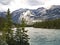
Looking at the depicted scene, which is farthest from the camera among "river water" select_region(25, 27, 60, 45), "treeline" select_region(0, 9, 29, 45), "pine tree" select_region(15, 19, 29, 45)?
"river water" select_region(25, 27, 60, 45)

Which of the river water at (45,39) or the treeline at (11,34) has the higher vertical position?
the treeline at (11,34)

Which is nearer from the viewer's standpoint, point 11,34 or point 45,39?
point 11,34

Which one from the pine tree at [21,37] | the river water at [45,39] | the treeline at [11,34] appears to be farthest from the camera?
the river water at [45,39]

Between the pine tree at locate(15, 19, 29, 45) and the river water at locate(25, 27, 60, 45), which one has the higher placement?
the pine tree at locate(15, 19, 29, 45)

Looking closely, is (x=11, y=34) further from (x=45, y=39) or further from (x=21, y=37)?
(x=45, y=39)

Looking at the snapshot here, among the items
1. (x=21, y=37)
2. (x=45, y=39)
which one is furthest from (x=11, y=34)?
(x=45, y=39)

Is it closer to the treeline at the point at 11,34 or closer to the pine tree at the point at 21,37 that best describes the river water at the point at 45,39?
the pine tree at the point at 21,37

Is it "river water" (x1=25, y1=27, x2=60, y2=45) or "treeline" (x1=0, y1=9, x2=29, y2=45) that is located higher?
"treeline" (x1=0, y1=9, x2=29, y2=45)

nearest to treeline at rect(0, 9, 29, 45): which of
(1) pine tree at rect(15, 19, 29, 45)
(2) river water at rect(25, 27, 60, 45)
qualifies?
(1) pine tree at rect(15, 19, 29, 45)

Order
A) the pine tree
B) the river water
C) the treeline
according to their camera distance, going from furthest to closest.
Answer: the river water → the pine tree → the treeline

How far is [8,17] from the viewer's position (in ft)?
123

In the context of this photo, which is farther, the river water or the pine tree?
the river water

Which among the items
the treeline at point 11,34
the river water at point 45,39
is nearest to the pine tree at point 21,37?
the treeline at point 11,34

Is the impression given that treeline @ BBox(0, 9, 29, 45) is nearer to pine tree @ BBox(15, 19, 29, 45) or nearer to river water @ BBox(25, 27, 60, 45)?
pine tree @ BBox(15, 19, 29, 45)
